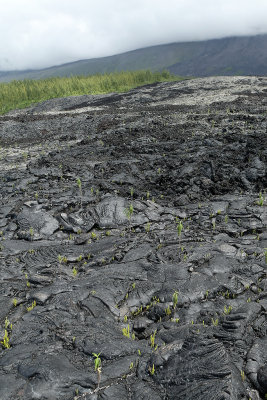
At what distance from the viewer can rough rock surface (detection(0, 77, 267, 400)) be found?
5176 mm

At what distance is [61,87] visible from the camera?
60.0 meters

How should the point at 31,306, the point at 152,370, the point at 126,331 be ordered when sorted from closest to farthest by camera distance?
1. the point at 152,370
2. the point at 126,331
3. the point at 31,306

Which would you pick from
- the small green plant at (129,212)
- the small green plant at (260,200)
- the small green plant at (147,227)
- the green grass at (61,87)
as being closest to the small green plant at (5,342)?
the small green plant at (129,212)

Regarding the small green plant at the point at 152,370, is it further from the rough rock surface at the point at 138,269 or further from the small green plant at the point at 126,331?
the small green plant at the point at 126,331

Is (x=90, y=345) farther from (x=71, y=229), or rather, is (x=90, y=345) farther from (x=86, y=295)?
(x=71, y=229)

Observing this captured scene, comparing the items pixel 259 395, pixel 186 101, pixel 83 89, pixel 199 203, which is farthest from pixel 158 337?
pixel 83 89

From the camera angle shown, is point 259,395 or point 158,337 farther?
point 158,337

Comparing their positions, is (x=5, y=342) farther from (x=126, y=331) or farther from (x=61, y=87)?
(x=61, y=87)

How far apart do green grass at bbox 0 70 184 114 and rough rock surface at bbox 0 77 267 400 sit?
4083 centimetres

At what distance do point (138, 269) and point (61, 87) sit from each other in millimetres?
57770

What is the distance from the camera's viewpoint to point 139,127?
23.9m

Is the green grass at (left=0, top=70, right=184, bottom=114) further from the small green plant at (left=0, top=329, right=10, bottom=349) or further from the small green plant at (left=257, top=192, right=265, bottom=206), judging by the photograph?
the small green plant at (left=0, top=329, right=10, bottom=349)

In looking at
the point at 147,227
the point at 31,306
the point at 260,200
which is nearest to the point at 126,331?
the point at 31,306

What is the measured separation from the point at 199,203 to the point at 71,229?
4895mm
